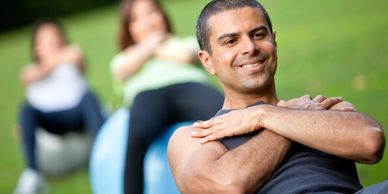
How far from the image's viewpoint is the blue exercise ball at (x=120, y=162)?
3193 mm

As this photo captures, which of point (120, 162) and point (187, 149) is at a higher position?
point (187, 149)

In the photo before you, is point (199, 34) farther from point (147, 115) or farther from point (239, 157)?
point (147, 115)

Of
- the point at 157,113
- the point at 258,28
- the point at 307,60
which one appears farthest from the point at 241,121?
the point at 307,60

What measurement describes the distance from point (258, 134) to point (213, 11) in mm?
421

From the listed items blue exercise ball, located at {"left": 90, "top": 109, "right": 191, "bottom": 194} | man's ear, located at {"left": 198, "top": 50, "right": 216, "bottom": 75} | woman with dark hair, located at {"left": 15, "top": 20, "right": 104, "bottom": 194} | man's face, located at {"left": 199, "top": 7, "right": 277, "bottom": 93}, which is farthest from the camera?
woman with dark hair, located at {"left": 15, "top": 20, "right": 104, "bottom": 194}

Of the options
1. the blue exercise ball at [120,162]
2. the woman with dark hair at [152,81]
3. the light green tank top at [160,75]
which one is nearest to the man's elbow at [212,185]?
the blue exercise ball at [120,162]

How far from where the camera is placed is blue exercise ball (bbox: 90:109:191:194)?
126 inches

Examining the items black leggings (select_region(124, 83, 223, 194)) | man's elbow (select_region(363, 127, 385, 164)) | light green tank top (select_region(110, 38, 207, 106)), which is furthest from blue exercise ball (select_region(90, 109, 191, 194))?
man's elbow (select_region(363, 127, 385, 164))

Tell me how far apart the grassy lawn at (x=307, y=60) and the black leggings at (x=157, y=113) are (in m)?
0.99

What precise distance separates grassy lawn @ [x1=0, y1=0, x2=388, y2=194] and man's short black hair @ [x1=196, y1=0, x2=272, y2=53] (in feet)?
6.08

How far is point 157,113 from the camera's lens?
3410 millimetres

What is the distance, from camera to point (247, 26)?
6.86 feet

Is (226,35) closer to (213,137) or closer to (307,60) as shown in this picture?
(213,137)

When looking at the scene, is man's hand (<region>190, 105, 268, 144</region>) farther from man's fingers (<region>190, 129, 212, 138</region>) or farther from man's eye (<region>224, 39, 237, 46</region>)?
man's eye (<region>224, 39, 237, 46</region>)
